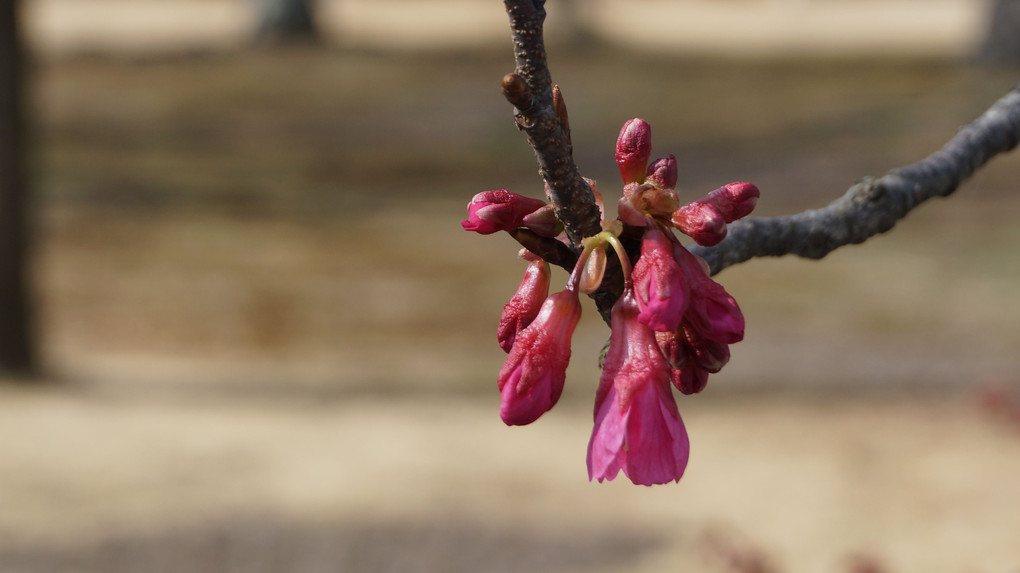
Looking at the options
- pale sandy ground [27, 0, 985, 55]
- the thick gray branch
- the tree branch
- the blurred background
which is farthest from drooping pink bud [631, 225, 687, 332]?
pale sandy ground [27, 0, 985, 55]

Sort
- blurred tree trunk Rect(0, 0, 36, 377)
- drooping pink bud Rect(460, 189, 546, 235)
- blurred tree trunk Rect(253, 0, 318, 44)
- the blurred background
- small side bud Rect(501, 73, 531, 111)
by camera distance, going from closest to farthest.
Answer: small side bud Rect(501, 73, 531, 111), drooping pink bud Rect(460, 189, 546, 235), the blurred background, blurred tree trunk Rect(0, 0, 36, 377), blurred tree trunk Rect(253, 0, 318, 44)

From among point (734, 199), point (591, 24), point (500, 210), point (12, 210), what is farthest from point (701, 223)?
point (591, 24)

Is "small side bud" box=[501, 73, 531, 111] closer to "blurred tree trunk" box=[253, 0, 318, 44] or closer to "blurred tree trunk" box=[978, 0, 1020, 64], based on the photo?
"blurred tree trunk" box=[978, 0, 1020, 64]

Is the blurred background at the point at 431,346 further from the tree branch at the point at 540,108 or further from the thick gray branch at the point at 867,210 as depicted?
the tree branch at the point at 540,108

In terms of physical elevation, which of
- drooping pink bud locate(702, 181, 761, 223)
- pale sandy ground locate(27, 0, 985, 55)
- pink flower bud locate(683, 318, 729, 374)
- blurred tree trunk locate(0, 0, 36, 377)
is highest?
pale sandy ground locate(27, 0, 985, 55)

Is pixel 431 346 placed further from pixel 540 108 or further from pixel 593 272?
pixel 540 108

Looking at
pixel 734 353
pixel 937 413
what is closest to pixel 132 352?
pixel 734 353

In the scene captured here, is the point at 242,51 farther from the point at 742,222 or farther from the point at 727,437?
the point at 742,222
